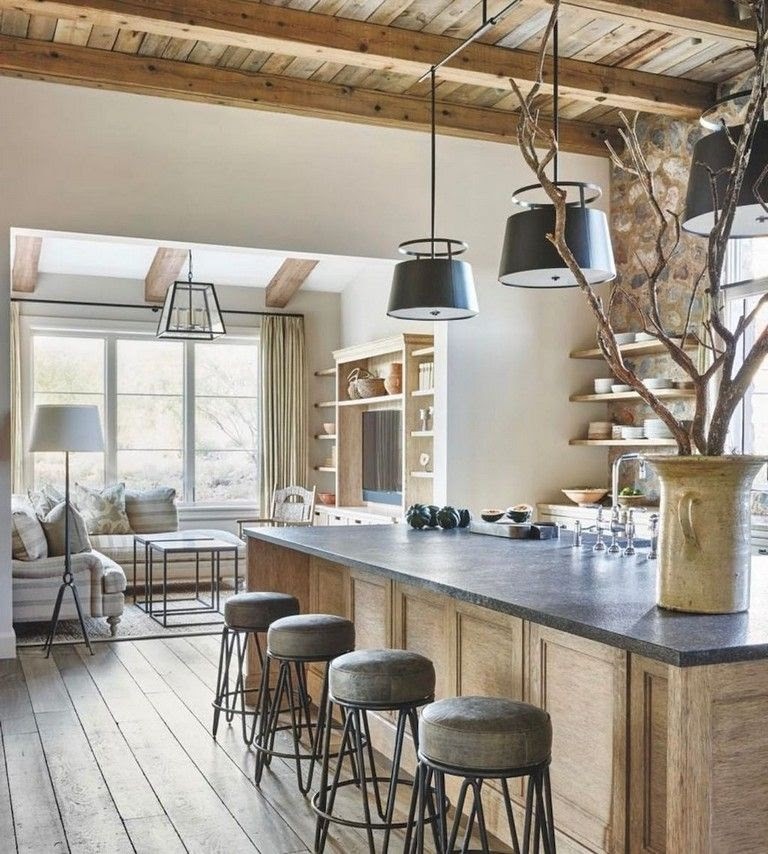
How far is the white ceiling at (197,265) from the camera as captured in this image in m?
8.77

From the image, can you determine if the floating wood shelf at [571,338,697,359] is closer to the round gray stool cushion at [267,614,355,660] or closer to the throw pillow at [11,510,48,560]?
the round gray stool cushion at [267,614,355,660]

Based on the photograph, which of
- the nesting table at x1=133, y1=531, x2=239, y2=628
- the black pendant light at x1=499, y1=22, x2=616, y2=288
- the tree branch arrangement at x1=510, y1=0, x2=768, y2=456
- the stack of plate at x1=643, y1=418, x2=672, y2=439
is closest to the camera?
the tree branch arrangement at x1=510, y1=0, x2=768, y2=456

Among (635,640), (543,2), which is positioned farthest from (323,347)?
(635,640)

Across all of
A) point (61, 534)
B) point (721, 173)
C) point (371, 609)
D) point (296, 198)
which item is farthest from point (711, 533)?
point (61, 534)

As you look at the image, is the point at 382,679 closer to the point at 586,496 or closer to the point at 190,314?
the point at 586,496

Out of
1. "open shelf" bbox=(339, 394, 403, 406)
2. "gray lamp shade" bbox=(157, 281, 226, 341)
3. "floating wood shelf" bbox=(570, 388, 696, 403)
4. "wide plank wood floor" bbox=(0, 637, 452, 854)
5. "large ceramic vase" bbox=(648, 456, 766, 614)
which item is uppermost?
"gray lamp shade" bbox=(157, 281, 226, 341)

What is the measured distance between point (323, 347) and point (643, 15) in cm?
602

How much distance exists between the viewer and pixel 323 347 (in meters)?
10.3

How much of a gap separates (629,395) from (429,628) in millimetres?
3301

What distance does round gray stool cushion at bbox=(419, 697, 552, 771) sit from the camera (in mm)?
2355

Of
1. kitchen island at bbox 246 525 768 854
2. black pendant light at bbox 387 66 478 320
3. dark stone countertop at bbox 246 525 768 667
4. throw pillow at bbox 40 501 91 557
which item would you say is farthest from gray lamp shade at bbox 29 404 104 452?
black pendant light at bbox 387 66 478 320

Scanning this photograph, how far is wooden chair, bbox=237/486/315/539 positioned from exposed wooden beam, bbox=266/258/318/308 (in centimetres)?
193

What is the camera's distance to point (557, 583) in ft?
9.54

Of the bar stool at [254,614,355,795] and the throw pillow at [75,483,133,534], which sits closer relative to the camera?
the bar stool at [254,614,355,795]
